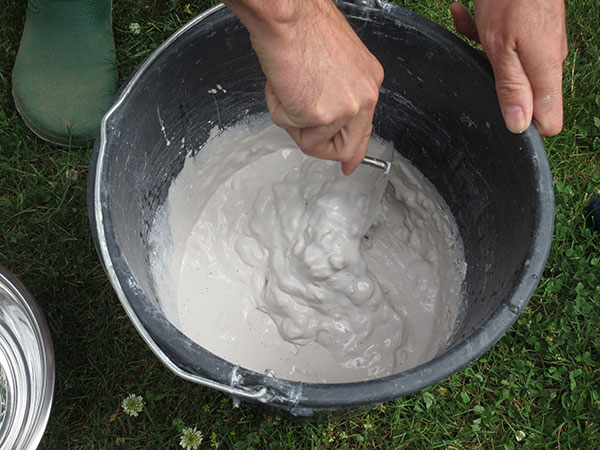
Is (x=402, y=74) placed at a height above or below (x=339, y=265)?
above

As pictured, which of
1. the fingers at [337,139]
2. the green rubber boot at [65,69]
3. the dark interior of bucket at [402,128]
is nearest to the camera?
the fingers at [337,139]

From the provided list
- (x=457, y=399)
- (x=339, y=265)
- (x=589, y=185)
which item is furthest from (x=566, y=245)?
(x=339, y=265)

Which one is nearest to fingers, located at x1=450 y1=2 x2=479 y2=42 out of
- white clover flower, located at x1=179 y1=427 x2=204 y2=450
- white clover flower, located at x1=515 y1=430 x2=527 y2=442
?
white clover flower, located at x1=515 y1=430 x2=527 y2=442

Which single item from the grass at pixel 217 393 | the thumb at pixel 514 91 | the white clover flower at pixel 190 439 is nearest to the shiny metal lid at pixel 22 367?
the grass at pixel 217 393

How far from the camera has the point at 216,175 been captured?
1537mm

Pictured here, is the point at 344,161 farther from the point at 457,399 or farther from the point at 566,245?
the point at 566,245

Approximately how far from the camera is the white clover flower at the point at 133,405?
58.2 inches

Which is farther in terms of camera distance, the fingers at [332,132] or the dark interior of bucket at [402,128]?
the dark interior of bucket at [402,128]

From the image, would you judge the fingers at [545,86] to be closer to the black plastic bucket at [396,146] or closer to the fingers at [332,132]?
the black plastic bucket at [396,146]

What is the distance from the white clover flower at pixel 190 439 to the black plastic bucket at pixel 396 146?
459 mm

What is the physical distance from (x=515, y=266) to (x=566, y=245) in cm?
72

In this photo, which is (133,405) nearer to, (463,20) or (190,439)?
(190,439)

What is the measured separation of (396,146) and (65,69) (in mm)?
1003

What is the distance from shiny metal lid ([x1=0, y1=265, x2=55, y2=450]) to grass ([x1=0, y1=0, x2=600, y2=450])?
94mm
